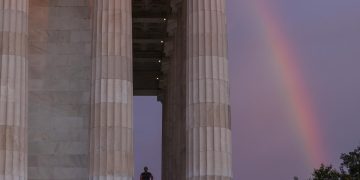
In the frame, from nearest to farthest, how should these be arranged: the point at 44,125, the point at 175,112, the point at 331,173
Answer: the point at 44,125 → the point at 175,112 → the point at 331,173

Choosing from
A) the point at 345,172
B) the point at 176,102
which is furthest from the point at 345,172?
the point at 176,102

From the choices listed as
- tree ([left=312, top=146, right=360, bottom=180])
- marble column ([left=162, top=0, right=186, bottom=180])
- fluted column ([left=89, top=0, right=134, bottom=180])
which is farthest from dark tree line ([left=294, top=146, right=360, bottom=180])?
fluted column ([left=89, top=0, right=134, bottom=180])

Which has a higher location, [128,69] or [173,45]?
[173,45]

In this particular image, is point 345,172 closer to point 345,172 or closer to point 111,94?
point 345,172

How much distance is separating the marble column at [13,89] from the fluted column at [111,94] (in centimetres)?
557

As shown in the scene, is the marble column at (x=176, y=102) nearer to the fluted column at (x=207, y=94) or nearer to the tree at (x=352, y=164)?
the fluted column at (x=207, y=94)

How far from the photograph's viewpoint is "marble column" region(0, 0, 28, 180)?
65062 millimetres

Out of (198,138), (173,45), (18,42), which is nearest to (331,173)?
(173,45)

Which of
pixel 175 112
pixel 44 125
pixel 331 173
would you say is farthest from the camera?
pixel 331 173

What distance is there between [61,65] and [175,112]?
A: 46.6 feet

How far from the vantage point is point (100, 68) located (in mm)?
68875

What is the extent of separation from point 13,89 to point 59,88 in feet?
31.3

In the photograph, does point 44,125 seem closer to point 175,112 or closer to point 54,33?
point 54,33

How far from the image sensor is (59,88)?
7612 centimetres
